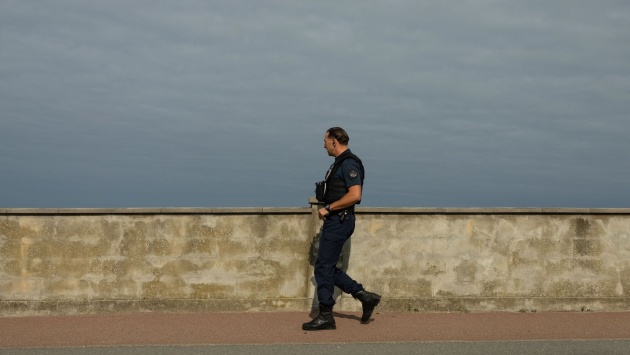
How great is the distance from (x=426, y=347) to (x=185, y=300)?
351 centimetres

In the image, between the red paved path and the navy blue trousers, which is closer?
the red paved path

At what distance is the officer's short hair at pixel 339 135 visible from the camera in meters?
8.59

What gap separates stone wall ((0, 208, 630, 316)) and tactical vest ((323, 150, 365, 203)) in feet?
5.07

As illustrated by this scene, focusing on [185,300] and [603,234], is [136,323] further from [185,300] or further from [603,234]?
[603,234]

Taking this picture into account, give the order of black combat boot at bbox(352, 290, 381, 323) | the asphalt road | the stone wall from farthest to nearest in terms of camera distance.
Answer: the stone wall, black combat boot at bbox(352, 290, 381, 323), the asphalt road

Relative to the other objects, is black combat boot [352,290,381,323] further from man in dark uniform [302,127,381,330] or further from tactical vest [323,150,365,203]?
tactical vest [323,150,365,203]

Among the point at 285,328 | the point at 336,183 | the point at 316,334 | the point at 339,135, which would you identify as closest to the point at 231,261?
the point at 285,328

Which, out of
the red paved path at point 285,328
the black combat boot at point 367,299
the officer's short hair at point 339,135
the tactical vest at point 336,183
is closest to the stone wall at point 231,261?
the red paved path at point 285,328

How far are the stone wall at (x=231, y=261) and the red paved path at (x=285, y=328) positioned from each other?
23cm

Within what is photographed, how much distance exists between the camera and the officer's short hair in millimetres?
8594

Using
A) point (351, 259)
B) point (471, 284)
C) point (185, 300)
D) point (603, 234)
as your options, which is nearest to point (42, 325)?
point (185, 300)

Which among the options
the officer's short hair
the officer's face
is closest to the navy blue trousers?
the officer's face

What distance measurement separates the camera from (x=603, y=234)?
34.6ft

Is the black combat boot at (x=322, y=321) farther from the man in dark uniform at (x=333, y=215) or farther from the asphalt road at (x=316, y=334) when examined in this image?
the asphalt road at (x=316, y=334)
